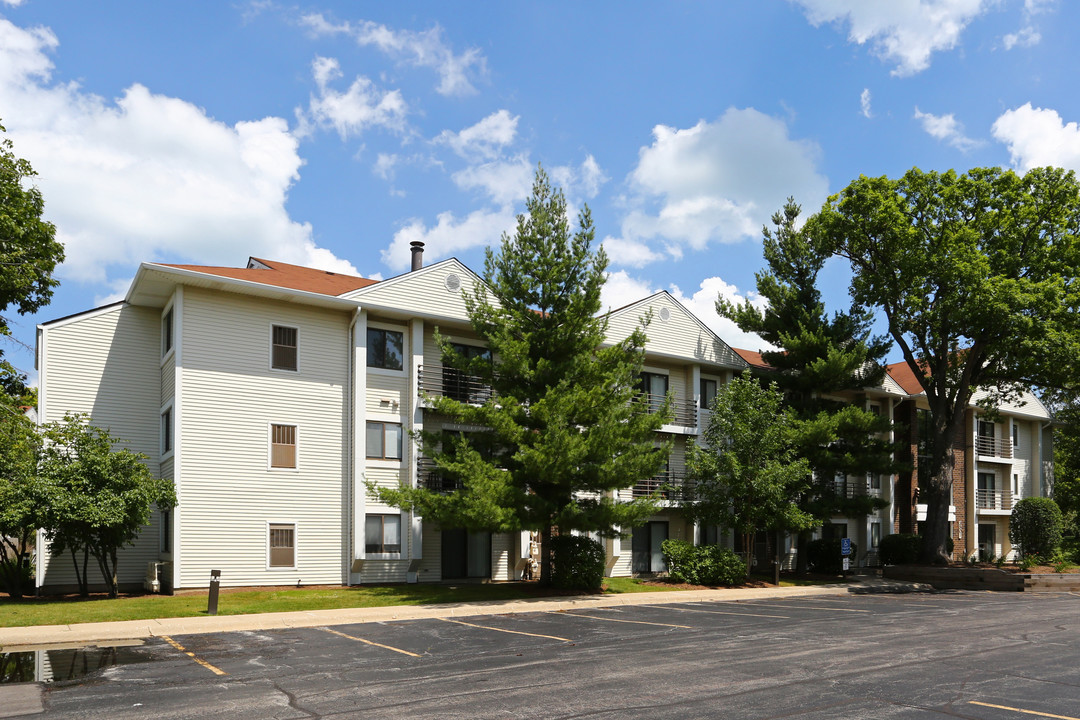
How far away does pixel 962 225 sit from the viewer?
33969 millimetres

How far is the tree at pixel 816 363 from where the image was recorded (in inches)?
1304

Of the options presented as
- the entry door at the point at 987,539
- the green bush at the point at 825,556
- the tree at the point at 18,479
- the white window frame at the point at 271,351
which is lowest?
the entry door at the point at 987,539

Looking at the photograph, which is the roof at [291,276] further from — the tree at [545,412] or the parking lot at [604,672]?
the parking lot at [604,672]

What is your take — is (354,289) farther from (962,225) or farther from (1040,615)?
(962,225)

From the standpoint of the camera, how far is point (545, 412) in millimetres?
23016

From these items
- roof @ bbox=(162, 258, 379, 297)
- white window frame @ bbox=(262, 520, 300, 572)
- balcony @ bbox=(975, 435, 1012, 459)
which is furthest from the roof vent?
balcony @ bbox=(975, 435, 1012, 459)

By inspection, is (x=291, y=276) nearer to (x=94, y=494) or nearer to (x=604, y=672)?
(x=94, y=494)

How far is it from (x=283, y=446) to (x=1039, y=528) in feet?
128

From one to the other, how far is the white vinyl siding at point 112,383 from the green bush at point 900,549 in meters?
31.2

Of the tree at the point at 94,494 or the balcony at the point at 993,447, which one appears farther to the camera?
the balcony at the point at 993,447

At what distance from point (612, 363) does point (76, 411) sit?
1611cm

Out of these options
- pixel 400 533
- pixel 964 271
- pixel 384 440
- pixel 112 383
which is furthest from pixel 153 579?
pixel 964 271

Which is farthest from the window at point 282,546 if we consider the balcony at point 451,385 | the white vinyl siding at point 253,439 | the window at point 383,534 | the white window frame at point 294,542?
the balcony at point 451,385

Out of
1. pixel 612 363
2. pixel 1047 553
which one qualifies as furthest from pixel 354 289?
pixel 1047 553
